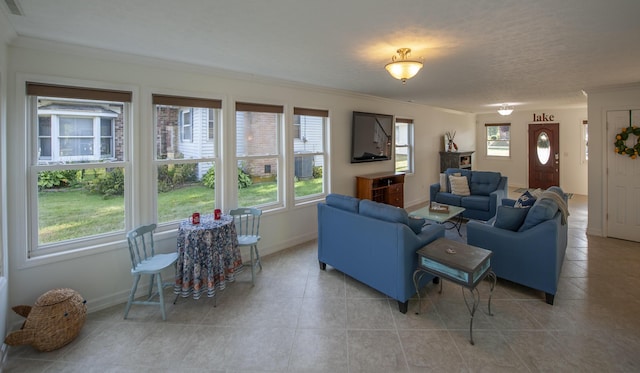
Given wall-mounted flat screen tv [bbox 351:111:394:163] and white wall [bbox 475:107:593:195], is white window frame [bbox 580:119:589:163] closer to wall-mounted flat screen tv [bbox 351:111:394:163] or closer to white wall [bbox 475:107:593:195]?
white wall [bbox 475:107:593:195]

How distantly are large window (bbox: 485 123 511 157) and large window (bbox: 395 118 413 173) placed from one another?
13.5ft

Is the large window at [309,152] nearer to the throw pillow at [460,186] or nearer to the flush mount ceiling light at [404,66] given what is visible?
the flush mount ceiling light at [404,66]

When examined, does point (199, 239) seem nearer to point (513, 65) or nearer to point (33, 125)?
point (33, 125)

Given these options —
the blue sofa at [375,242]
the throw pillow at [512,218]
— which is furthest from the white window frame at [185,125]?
the throw pillow at [512,218]

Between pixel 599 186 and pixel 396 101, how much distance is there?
376cm

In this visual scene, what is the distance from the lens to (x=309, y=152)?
489cm

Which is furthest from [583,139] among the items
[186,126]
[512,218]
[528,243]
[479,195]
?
[186,126]

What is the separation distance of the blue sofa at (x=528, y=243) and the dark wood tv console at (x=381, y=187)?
2211 millimetres

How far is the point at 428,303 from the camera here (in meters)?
2.94

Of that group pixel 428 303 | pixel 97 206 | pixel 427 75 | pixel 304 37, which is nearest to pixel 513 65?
pixel 427 75

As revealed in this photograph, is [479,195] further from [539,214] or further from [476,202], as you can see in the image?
[539,214]

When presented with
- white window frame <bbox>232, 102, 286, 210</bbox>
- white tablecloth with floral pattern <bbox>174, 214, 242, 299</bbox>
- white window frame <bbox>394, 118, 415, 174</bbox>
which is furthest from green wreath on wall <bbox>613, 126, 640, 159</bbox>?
white tablecloth with floral pattern <bbox>174, 214, 242, 299</bbox>

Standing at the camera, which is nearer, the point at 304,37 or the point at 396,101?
the point at 304,37

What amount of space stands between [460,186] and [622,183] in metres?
2.33
